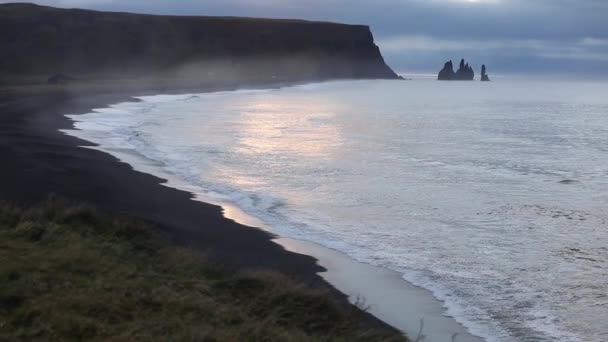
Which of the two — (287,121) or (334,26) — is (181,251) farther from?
(334,26)

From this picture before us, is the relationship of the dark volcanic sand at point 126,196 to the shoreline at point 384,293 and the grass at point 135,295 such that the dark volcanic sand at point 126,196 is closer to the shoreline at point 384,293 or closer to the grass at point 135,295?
the shoreline at point 384,293

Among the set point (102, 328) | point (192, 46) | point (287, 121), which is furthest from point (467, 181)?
point (192, 46)

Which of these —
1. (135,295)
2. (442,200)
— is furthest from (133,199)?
(135,295)

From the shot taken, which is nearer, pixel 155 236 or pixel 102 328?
pixel 102 328

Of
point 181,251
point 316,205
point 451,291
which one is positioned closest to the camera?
point 181,251

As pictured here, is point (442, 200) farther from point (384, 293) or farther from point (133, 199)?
Answer: point (384, 293)

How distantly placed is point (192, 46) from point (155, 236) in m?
135

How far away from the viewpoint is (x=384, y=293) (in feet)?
32.7

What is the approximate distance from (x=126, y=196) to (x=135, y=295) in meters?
7.96

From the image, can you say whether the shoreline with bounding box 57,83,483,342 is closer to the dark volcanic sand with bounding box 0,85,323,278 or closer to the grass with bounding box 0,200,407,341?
the dark volcanic sand with bounding box 0,85,323,278

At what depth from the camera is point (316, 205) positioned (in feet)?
53.8

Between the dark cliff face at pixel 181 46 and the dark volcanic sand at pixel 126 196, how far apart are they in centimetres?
7726

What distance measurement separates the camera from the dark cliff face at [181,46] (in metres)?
108

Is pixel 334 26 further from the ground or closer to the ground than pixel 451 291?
further from the ground
